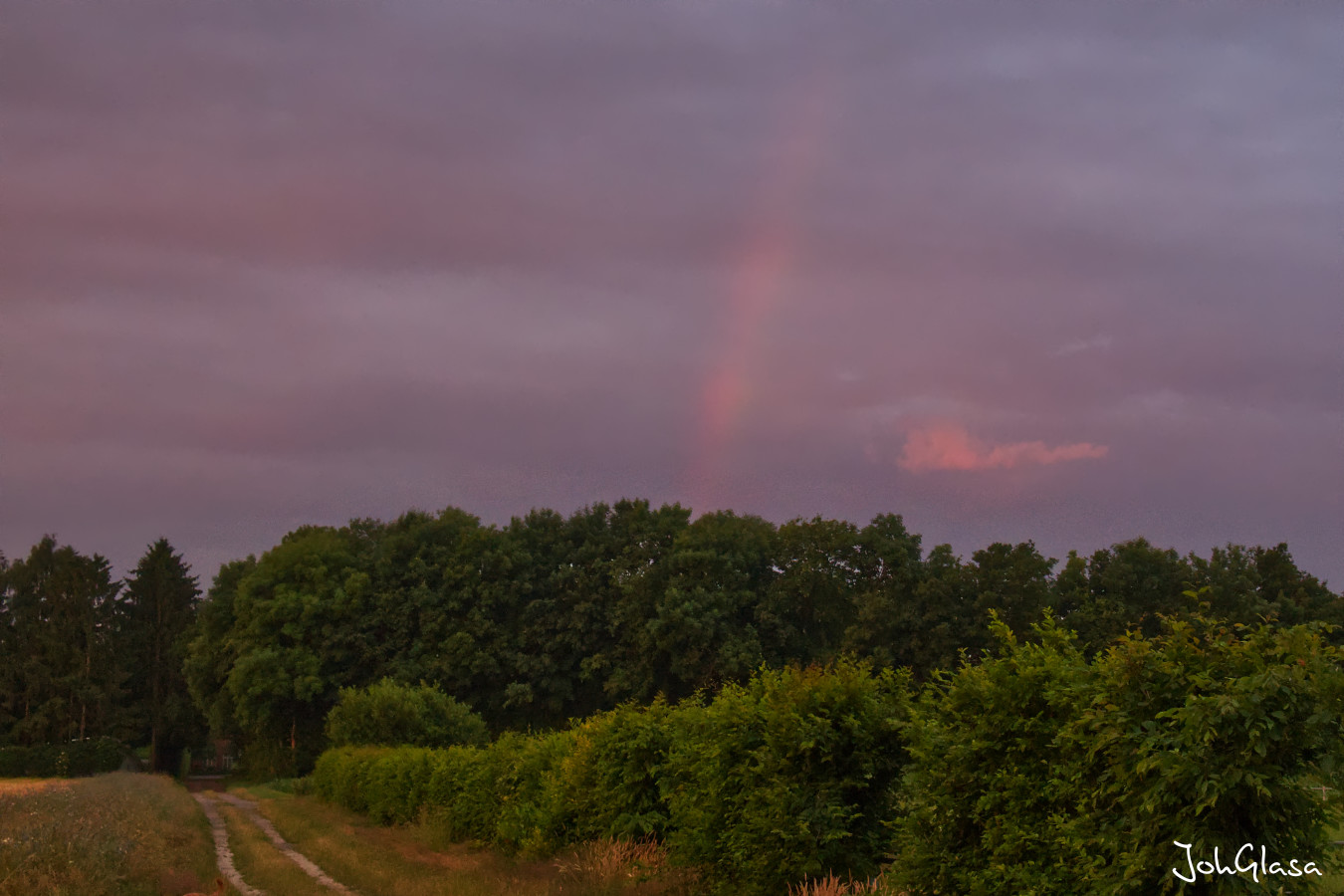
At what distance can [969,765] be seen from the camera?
33.3ft

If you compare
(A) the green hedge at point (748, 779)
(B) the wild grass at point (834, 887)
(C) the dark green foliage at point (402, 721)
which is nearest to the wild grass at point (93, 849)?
(A) the green hedge at point (748, 779)

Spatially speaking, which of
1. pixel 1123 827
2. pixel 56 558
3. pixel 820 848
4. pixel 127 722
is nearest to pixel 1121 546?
pixel 820 848

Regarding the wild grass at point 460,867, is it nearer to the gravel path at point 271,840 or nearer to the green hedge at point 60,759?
the gravel path at point 271,840

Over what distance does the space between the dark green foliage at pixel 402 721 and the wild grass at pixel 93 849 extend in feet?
51.9

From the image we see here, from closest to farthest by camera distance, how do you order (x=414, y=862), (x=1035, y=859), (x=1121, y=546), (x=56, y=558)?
1. (x=1035, y=859)
2. (x=414, y=862)
3. (x=1121, y=546)
4. (x=56, y=558)

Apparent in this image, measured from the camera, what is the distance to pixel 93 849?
58.6 ft

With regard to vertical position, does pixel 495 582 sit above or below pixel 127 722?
above

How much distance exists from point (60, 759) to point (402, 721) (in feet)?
133

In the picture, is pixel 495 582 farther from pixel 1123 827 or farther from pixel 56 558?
pixel 1123 827

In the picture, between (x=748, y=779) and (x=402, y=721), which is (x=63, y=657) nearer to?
(x=402, y=721)

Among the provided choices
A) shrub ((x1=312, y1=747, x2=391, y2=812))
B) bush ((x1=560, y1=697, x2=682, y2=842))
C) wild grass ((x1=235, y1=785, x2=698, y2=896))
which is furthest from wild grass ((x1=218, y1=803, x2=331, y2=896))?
bush ((x1=560, y1=697, x2=682, y2=842))

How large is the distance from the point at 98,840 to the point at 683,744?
1078 cm

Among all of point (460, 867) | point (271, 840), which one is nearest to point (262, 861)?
point (460, 867)

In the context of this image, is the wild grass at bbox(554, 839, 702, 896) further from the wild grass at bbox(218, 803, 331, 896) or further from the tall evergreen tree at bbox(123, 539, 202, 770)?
the tall evergreen tree at bbox(123, 539, 202, 770)
